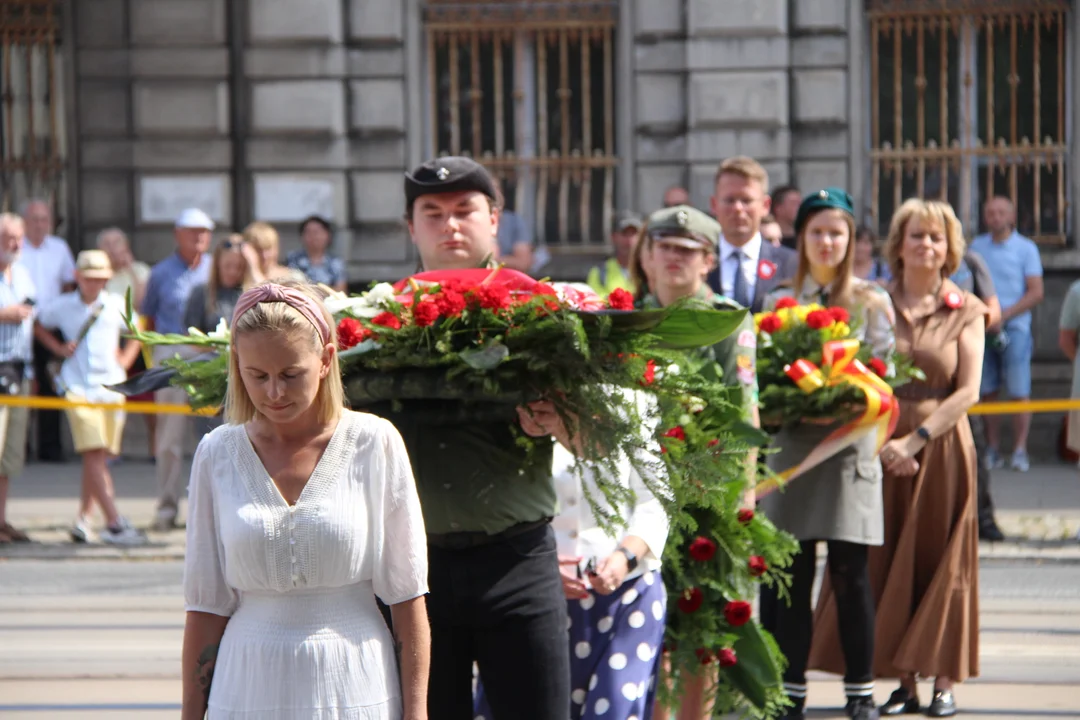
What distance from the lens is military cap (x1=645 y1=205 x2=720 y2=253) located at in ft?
17.6

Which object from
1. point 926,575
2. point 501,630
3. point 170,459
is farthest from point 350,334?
point 170,459

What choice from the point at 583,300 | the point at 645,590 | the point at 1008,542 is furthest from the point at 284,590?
the point at 1008,542

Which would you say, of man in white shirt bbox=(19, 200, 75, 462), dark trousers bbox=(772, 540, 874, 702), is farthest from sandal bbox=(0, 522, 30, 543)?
dark trousers bbox=(772, 540, 874, 702)

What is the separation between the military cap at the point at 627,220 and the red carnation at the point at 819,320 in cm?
615

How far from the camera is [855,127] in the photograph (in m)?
14.3

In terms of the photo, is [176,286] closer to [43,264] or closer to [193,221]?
[193,221]

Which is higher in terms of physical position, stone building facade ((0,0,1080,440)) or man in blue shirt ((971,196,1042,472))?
stone building facade ((0,0,1080,440))

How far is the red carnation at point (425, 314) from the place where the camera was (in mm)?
3850

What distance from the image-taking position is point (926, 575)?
6781 millimetres

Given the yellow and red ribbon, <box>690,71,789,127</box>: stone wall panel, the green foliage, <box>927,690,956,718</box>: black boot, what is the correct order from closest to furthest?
1. the green foliage
2. the yellow and red ribbon
3. <box>927,690,956,718</box>: black boot
4. <box>690,71,789,127</box>: stone wall panel

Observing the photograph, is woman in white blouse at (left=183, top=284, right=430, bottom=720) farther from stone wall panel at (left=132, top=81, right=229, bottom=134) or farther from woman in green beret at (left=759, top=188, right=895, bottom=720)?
stone wall panel at (left=132, top=81, right=229, bottom=134)

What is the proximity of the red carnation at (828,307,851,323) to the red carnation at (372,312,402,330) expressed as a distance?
8.97 feet

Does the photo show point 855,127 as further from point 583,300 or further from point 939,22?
point 583,300

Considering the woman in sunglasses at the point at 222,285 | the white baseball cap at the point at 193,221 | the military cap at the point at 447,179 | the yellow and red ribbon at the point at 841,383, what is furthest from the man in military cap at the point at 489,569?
the white baseball cap at the point at 193,221
